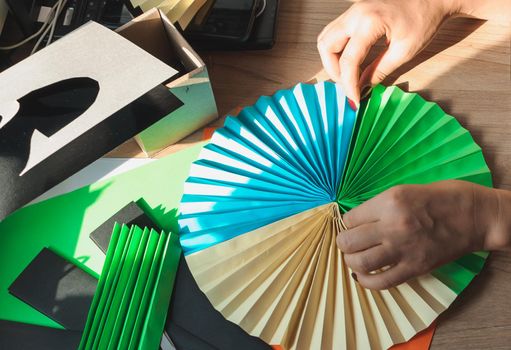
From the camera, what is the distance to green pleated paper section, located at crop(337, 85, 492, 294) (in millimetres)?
686

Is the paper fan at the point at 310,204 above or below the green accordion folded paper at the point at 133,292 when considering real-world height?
above

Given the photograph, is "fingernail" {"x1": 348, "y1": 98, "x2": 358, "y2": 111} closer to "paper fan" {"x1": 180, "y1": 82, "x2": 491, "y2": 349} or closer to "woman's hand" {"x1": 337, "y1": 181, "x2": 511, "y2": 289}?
"paper fan" {"x1": 180, "y1": 82, "x2": 491, "y2": 349}

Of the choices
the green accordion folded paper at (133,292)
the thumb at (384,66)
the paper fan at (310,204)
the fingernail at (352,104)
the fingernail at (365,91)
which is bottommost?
the green accordion folded paper at (133,292)

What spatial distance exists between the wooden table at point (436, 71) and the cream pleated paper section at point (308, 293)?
0.16 metres

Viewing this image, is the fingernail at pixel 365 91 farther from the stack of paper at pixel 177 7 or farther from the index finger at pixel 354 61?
the stack of paper at pixel 177 7

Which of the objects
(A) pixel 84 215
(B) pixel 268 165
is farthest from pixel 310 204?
(A) pixel 84 215

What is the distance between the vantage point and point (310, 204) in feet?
2.21

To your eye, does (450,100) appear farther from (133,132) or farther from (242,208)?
(133,132)

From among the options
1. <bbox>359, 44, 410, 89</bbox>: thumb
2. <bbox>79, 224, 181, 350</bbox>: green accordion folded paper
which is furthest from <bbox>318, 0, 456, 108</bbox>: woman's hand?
<bbox>79, 224, 181, 350</bbox>: green accordion folded paper

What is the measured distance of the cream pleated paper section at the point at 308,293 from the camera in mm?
623

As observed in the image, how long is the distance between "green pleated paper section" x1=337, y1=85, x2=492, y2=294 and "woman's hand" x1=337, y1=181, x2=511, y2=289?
0.13 ft

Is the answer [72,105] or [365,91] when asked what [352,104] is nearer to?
[365,91]

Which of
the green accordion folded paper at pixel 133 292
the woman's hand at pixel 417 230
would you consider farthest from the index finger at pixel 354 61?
the green accordion folded paper at pixel 133 292

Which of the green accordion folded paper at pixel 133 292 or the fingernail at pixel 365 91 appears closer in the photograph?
the green accordion folded paper at pixel 133 292
